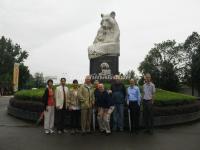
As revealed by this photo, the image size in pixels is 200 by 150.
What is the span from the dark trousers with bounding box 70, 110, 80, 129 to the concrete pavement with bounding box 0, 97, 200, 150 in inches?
43.1

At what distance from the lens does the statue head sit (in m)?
24.5

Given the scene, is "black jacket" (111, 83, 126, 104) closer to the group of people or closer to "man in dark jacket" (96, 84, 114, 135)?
the group of people

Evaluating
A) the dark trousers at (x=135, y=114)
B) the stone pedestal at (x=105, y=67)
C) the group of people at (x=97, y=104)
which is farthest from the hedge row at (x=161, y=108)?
the stone pedestal at (x=105, y=67)

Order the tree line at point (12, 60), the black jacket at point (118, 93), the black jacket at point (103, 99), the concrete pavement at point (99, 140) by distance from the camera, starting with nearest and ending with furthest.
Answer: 1. the concrete pavement at point (99, 140)
2. the black jacket at point (103, 99)
3. the black jacket at point (118, 93)
4. the tree line at point (12, 60)

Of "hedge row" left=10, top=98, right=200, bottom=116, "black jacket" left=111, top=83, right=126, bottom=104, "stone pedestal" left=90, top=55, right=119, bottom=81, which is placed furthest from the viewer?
"stone pedestal" left=90, top=55, right=119, bottom=81

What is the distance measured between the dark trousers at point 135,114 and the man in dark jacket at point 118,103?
339mm

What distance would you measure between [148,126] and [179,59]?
59839 mm

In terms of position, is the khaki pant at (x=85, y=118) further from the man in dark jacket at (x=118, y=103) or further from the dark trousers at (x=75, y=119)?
the man in dark jacket at (x=118, y=103)

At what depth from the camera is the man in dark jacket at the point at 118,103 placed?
13.5 meters

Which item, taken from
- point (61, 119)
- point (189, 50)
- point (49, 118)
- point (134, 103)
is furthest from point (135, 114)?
point (189, 50)

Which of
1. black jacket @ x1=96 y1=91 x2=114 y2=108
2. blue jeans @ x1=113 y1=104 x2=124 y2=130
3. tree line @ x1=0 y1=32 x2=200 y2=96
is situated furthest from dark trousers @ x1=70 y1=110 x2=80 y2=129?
tree line @ x1=0 y1=32 x2=200 y2=96

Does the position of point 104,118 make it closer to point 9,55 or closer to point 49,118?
point 49,118

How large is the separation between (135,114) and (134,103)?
38 centimetres

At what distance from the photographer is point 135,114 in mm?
13539
